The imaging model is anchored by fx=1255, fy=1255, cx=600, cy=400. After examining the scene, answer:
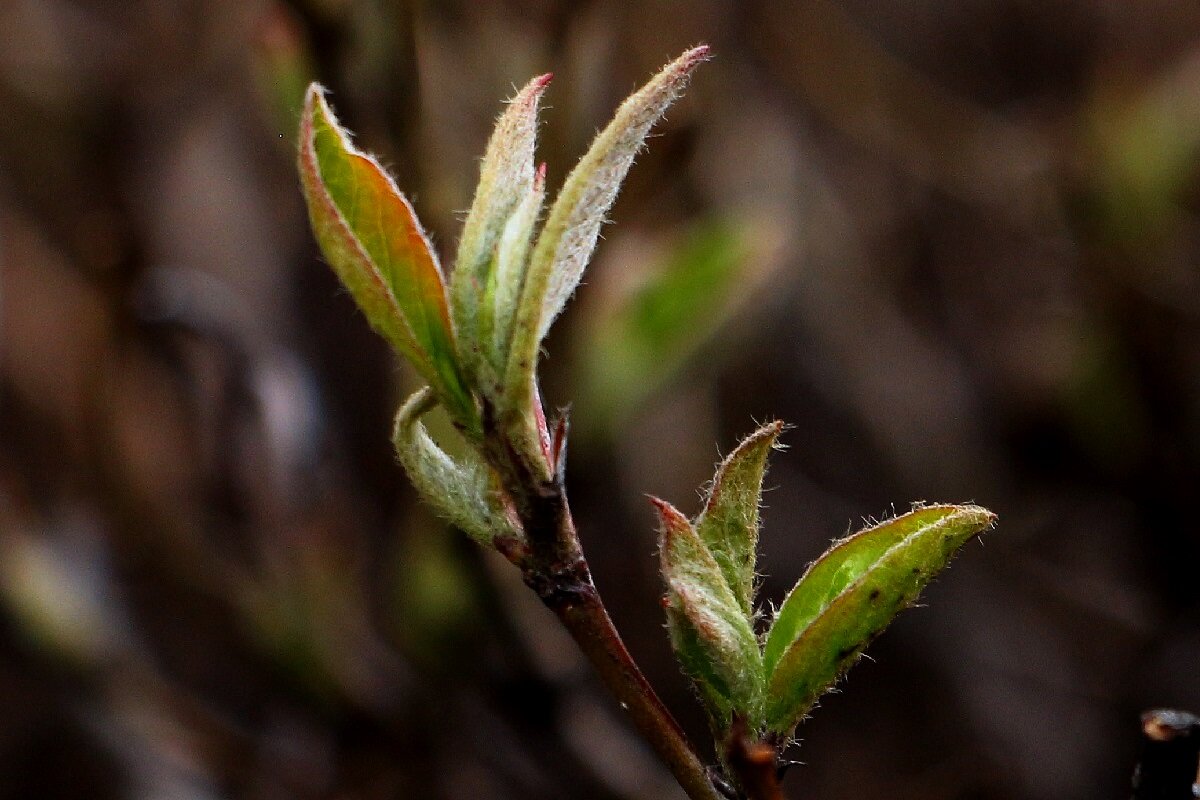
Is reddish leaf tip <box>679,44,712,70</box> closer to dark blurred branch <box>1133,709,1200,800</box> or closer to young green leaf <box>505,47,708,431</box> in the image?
young green leaf <box>505,47,708,431</box>

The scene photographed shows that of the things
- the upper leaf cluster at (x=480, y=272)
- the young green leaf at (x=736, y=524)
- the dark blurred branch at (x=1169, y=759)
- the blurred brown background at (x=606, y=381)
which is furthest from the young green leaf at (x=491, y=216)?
the blurred brown background at (x=606, y=381)

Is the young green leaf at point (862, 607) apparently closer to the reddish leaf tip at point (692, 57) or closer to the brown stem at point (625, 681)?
the brown stem at point (625, 681)

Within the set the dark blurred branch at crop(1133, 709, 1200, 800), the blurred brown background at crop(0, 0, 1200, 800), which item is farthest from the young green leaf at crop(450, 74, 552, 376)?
the blurred brown background at crop(0, 0, 1200, 800)

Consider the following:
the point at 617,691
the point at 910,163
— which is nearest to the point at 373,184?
the point at 617,691

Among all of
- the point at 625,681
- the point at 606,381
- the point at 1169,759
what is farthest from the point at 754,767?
the point at 606,381

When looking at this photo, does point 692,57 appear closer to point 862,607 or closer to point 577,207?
point 577,207

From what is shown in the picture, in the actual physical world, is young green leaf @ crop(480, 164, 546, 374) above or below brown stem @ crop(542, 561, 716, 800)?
above
